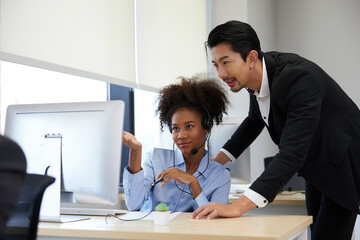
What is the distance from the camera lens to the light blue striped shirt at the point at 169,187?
82.3 inches

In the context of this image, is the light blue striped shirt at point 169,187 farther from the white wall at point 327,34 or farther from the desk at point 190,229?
the white wall at point 327,34

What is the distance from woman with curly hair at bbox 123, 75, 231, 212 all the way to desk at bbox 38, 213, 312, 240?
0.32 meters

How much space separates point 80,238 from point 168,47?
99.9 inches

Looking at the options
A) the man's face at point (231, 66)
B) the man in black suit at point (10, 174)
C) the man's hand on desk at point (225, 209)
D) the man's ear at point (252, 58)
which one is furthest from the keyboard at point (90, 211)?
the man in black suit at point (10, 174)

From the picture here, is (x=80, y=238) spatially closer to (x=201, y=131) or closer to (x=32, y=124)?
(x=32, y=124)

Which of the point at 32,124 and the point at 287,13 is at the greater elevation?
the point at 287,13

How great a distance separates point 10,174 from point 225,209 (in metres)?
1.09

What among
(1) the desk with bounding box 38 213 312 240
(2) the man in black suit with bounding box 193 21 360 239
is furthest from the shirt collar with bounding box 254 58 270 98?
(1) the desk with bounding box 38 213 312 240

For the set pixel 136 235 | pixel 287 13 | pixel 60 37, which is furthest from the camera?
pixel 287 13

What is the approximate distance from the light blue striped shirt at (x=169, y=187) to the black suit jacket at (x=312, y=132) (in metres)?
0.37

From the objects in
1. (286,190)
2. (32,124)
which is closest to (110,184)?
(32,124)

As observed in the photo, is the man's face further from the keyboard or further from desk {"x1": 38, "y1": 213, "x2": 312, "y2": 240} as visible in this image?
the keyboard

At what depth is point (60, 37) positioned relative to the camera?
2.74m

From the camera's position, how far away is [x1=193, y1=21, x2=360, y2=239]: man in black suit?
176 cm
